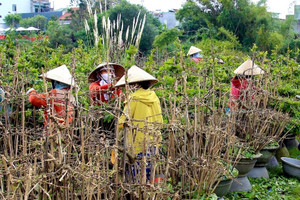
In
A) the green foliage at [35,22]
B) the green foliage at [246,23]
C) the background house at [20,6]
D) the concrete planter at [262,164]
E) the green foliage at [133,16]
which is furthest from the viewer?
the background house at [20,6]

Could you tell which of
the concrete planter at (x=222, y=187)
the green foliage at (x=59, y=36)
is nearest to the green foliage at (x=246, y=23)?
the green foliage at (x=59, y=36)

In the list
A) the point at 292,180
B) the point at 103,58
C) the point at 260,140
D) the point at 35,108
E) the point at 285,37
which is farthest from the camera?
the point at 285,37

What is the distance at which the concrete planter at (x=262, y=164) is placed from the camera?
507 cm

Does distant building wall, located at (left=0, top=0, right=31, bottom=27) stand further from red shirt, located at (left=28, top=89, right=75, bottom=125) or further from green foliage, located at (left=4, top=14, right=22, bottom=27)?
red shirt, located at (left=28, top=89, right=75, bottom=125)

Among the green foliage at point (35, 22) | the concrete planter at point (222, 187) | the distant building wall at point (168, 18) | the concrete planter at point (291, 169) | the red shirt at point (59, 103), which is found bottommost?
the concrete planter at point (291, 169)

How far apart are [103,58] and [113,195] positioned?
3.87 meters

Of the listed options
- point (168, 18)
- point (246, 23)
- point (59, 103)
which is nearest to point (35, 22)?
point (168, 18)

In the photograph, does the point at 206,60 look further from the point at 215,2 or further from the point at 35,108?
the point at 215,2

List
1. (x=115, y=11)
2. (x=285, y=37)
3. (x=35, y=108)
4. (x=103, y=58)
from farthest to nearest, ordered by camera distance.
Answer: (x=115, y=11)
(x=285, y=37)
(x=103, y=58)
(x=35, y=108)

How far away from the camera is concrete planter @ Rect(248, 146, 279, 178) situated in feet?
16.6

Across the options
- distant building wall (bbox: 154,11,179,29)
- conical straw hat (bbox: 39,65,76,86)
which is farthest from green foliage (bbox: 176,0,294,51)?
distant building wall (bbox: 154,11,179,29)

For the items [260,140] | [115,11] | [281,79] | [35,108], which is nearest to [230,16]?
[115,11]

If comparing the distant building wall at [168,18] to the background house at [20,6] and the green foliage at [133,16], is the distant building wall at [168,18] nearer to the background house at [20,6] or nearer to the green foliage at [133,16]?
the green foliage at [133,16]

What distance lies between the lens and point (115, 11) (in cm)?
2138
